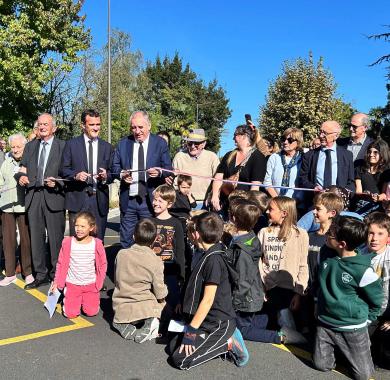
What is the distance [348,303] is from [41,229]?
4.01 metres

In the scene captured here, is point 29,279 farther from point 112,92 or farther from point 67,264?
point 112,92

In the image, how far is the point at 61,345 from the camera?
4.02 metres

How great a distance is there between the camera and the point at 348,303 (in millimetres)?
3510

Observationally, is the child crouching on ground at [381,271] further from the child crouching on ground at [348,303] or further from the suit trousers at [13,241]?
the suit trousers at [13,241]

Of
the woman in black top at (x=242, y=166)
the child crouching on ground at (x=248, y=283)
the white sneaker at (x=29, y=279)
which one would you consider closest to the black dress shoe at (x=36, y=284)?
the white sneaker at (x=29, y=279)

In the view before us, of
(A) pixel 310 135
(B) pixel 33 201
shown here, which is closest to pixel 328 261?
(B) pixel 33 201

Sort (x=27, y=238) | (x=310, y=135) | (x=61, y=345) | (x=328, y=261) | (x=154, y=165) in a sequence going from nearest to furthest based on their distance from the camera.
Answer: (x=328, y=261), (x=61, y=345), (x=154, y=165), (x=27, y=238), (x=310, y=135)

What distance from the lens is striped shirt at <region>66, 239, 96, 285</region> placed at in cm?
491

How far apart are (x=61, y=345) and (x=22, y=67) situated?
591 inches

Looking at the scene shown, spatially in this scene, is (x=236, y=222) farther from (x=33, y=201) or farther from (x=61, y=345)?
(x=33, y=201)

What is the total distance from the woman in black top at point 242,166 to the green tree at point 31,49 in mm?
13008

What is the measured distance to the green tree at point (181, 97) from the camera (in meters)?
44.5

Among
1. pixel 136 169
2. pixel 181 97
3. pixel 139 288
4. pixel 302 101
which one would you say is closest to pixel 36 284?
pixel 136 169

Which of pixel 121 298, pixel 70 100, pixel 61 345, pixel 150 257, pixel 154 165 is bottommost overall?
pixel 61 345
